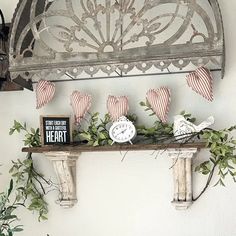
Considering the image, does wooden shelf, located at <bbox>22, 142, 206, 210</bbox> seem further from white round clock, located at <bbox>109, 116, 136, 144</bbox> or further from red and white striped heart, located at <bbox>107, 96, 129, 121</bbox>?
red and white striped heart, located at <bbox>107, 96, 129, 121</bbox>

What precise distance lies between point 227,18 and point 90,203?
0.98m

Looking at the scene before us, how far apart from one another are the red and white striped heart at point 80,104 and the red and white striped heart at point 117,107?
0.10 metres

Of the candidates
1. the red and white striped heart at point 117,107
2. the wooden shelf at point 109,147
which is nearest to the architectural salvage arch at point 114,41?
the red and white striped heart at point 117,107

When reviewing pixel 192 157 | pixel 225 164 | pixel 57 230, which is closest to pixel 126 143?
pixel 192 157

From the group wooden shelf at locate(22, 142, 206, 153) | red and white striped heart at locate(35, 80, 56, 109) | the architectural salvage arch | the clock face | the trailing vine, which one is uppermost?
the architectural salvage arch

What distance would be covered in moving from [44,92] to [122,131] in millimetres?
389

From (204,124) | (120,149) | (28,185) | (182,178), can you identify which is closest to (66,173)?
(28,185)

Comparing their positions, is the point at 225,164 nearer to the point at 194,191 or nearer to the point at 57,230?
the point at 194,191

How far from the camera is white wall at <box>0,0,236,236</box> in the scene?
75.6 inches

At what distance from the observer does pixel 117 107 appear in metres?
1.93

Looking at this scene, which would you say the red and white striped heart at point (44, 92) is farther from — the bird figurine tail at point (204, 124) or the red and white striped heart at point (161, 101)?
the bird figurine tail at point (204, 124)

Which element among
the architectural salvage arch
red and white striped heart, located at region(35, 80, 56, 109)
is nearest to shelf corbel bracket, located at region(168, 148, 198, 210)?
the architectural salvage arch

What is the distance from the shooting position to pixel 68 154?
6.54ft

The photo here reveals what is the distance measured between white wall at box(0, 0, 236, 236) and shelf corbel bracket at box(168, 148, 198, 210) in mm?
60
